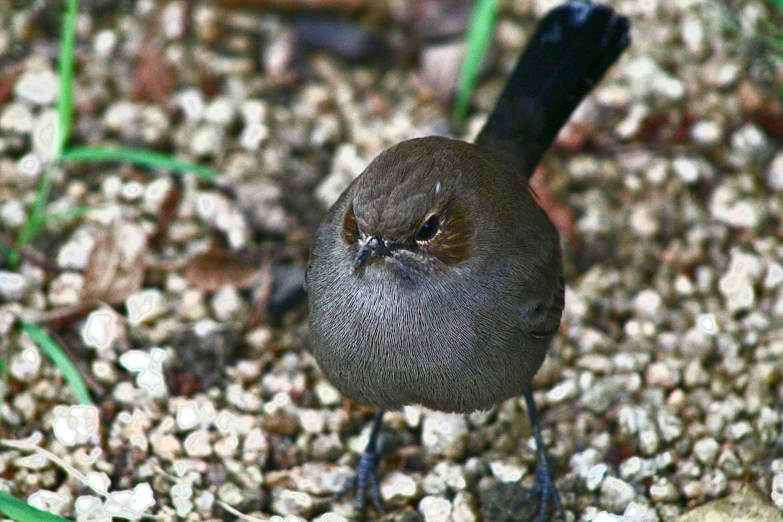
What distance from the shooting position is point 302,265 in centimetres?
534

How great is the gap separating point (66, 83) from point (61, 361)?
61.8 inches

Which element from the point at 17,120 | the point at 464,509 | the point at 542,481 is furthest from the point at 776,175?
the point at 17,120

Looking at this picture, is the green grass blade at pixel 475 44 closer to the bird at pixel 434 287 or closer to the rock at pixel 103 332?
the bird at pixel 434 287

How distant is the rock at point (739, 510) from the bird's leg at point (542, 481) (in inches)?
21.4

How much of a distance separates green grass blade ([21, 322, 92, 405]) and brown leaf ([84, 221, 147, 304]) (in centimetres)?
37

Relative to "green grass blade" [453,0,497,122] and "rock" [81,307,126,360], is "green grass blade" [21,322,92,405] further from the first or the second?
"green grass blade" [453,0,497,122]

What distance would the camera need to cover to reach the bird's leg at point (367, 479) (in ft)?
14.8

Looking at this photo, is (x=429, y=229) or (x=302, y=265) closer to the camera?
(x=429, y=229)

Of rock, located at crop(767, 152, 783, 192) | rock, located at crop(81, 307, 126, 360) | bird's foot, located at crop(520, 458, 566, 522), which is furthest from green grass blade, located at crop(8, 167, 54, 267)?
rock, located at crop(767, 152, 783, 192)

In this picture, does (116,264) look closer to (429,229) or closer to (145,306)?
(145,306)

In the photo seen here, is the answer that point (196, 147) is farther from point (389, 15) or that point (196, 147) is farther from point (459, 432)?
point (459, 432)

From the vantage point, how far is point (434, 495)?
4.47m

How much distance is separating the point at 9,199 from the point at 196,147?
1089 millimetres

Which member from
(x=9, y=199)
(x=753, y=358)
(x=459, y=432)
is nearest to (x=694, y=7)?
(x=753, y=358)
